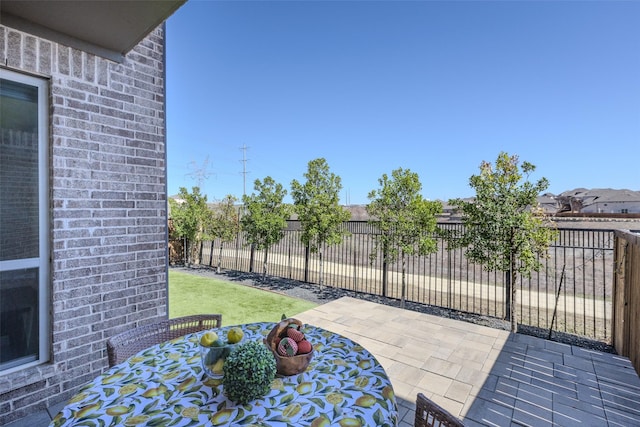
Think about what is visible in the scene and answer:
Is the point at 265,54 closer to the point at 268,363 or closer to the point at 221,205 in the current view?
the point at 221,205

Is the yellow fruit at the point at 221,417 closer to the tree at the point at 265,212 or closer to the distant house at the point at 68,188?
the distant house at the point at 68,188

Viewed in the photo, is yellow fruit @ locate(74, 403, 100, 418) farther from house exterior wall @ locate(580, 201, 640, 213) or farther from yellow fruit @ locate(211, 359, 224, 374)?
house exterior wall @ locate(580, 201, 640, 213)

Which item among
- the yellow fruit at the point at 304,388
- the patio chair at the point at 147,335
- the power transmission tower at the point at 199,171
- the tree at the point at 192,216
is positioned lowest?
the patio chair at the point at 147,335

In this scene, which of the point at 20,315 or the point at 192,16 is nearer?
the point at 20,315

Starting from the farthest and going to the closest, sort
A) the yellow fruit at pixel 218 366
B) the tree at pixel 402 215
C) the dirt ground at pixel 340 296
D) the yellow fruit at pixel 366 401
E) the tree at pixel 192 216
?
the tree at pixel 192 216 → the tree at pixel 402 215 → the dirt ground at pixel 340 296 → the yellow fruit at pixel 218 366 → the yellow fruit at pixel 366 401

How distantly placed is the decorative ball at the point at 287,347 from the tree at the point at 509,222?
3516 millimetres

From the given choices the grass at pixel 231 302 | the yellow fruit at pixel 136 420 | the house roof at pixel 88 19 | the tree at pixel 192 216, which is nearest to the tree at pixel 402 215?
the grass at pixel 231 302

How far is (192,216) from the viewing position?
25.1ft

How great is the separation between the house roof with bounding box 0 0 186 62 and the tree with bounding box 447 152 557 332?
393 centimetres

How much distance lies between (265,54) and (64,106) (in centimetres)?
734

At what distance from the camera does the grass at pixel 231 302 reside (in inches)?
167

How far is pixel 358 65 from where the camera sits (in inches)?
292

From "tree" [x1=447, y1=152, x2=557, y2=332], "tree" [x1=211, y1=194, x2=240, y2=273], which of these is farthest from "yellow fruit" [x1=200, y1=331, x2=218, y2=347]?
"tree" [x1=211, y1=194, x2=240, y2=273]

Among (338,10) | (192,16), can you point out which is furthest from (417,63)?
(192,16)
